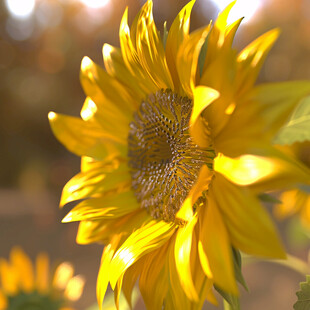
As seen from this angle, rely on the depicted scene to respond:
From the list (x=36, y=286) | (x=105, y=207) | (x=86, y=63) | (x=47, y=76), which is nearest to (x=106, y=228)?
(x=105, y=207)

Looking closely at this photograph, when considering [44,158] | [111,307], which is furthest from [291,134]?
[44,158]

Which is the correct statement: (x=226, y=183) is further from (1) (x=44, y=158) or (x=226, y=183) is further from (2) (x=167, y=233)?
(1) (x=44, y=158)

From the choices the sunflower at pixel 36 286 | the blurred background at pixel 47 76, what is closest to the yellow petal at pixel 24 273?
the sunflower at pixel 36 286

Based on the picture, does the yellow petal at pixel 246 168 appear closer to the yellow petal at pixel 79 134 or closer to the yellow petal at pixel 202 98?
the yellow petal at pixel 202 98

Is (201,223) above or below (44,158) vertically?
below

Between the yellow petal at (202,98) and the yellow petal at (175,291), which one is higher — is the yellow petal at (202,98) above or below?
above

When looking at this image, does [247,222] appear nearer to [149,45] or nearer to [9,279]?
[149,45]

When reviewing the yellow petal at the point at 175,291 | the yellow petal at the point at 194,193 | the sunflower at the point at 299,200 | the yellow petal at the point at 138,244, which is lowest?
the sunflower at the point at 299,200

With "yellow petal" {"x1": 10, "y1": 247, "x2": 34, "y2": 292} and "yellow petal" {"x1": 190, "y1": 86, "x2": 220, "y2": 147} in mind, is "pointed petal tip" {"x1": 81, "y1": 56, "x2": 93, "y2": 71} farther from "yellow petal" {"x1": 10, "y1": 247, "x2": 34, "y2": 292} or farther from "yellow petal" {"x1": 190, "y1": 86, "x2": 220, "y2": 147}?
"yellow petal" {"x1": 10, "y1": 247, "x2": 34, "y2": 292}
